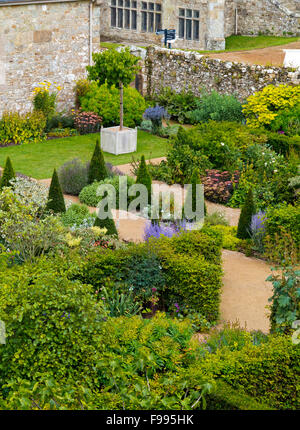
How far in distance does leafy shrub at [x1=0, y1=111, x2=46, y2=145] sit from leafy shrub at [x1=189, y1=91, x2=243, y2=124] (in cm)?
456

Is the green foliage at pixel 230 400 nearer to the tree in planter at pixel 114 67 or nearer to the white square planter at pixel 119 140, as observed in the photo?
the white square planter at pixel 119 140

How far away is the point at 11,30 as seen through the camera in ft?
69.6

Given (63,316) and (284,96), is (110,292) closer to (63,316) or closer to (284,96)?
(63,316)

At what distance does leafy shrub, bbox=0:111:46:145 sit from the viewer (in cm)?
2105

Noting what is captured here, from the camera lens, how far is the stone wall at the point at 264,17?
33875 mm

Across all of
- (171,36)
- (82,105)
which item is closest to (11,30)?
(82,105)

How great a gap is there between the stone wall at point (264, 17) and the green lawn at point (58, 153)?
48.4ft

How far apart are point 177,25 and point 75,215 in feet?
Result: 72.2

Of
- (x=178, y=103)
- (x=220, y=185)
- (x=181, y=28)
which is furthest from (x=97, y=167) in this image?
(x=181, y=28)

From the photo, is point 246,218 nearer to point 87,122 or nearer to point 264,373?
point 264,373

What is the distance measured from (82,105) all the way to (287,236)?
11.4 metres

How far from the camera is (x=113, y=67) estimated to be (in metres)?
19.9

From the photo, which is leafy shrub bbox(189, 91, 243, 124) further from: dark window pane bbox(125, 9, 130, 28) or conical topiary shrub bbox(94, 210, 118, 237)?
dark window pane bbox(125, 9, 130, 28)

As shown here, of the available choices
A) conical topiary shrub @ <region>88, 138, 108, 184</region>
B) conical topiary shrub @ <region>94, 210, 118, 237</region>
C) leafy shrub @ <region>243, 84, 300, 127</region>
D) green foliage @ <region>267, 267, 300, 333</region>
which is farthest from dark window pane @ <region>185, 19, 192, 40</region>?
green foliage @ <region>267, 267, 300, 333</region>
